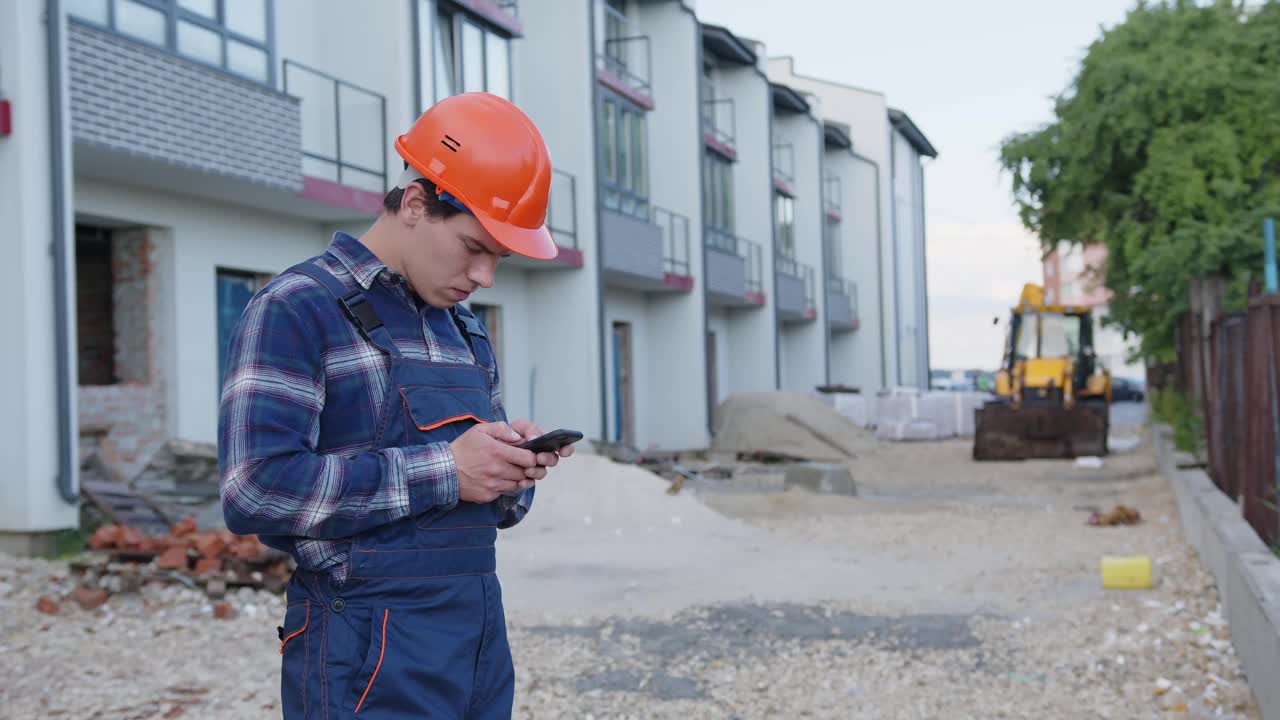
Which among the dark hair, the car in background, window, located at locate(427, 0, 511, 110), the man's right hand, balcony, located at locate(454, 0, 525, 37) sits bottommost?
the car in background

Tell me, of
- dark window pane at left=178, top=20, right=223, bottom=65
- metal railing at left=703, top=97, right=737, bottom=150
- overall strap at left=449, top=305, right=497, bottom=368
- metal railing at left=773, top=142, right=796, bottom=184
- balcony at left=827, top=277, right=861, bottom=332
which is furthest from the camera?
balcony at left=827, top=277, right=861, bottom=332

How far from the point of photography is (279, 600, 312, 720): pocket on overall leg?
2.15 metres

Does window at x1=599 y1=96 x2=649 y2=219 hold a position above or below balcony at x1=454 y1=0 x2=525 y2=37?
below

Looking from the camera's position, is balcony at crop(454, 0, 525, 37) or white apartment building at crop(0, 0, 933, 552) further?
balcony at crop(454, 0, 525, 37)

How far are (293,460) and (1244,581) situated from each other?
511 centimetres

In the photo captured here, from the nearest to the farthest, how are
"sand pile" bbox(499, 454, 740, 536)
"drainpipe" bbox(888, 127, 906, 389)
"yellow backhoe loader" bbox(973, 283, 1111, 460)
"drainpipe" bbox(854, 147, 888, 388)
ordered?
"sand pile" bbox(499, 454, 740, 536)
"yellow backhoe loader" bbox(973, 283, 1111, 460)
"drainpipe" bbox(854, 147, 888, 388)
"drainpipe" bbox(888, 127, 906, 389)

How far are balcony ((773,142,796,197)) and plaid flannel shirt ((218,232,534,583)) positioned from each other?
33.8m

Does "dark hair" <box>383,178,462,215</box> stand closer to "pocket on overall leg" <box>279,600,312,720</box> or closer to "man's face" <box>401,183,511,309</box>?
"man's face" <box>401,183,511,309</box>

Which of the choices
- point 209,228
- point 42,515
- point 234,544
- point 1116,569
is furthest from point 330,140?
point 1116,569

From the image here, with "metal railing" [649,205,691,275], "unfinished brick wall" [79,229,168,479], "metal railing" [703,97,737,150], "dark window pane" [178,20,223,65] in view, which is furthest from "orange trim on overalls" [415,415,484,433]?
"metal railing" [703,97,737,150]

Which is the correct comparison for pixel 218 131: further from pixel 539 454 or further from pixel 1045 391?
pixel 1045 391

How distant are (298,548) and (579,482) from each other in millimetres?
11061

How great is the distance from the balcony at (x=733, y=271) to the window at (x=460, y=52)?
9.18 m

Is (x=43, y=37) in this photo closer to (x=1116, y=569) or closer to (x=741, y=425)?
(x=1116, y=569)
